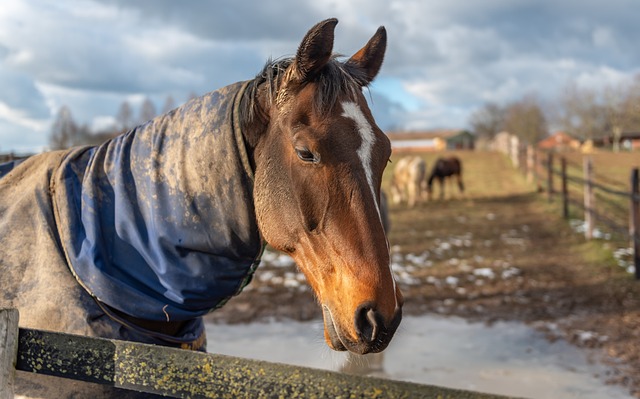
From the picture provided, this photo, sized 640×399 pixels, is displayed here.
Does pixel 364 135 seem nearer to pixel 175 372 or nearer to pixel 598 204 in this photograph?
pixel 175 372

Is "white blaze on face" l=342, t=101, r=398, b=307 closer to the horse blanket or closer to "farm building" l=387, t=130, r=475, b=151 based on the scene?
the horse blanket

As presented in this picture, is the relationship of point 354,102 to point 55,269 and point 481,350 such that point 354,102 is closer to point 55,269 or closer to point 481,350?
point 55,269

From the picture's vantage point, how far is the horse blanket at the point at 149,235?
1867 mm

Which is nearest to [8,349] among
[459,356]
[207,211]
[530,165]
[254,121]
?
[207,211]

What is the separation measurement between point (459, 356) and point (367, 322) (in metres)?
4.29

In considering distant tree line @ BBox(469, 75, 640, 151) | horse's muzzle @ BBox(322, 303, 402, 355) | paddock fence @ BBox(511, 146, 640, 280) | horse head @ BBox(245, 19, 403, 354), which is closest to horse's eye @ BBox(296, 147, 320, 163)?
horse head @ BBox(245, 19, 403, 354)

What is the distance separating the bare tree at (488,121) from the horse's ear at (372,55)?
76.2 m

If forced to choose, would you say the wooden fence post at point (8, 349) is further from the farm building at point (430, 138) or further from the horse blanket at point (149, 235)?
the farm building at point (430, 138)

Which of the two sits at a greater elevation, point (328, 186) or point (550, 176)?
point (328, 186)

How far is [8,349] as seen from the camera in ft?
5.20

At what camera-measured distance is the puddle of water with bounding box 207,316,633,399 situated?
473cm

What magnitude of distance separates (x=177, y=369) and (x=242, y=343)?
14.9 feet

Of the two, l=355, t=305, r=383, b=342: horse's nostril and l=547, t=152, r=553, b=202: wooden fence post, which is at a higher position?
l=355, t=305, r=383, b=342: horse's nostril

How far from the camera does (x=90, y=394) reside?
180 cm
